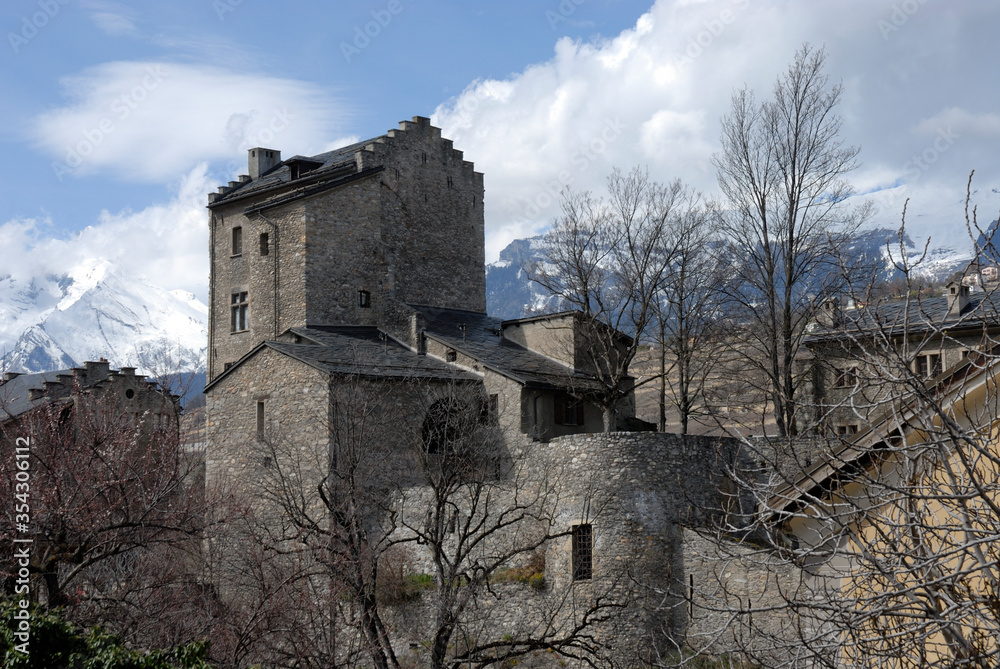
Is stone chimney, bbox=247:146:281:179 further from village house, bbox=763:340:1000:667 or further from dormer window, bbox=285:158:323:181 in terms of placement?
village house, bbox=763:340:1000:667

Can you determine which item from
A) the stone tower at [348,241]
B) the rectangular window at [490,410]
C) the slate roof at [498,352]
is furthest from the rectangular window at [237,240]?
the rectangular window at [490,410]

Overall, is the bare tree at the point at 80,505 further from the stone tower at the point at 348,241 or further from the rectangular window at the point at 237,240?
the rectangular window at the point at 237,240

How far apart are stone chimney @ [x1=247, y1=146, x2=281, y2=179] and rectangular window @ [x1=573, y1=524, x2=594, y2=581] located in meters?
27.2

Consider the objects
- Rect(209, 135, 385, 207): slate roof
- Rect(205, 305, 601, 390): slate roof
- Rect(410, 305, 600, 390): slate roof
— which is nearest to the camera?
Rect(205, 305, 601, 390): slate roof

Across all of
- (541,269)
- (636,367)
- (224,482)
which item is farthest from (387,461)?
(636,367)

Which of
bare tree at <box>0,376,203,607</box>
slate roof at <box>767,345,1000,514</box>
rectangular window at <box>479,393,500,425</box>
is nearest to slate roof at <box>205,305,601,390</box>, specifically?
rectangular window at <box>479,393,500,425</box>

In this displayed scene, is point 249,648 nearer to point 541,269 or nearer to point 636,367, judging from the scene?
point 541,269

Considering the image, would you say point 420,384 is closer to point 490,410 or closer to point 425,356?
point 490,410

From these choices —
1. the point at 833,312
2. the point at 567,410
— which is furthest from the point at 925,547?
the point at 567,410

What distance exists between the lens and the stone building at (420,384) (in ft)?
75.3

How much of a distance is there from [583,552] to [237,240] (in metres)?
23.5

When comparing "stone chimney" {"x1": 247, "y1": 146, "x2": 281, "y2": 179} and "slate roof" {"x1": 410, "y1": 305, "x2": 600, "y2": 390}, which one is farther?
"stone chimney" {"x1": 247, "y1": 146, "x2": 281, "y2": 179}

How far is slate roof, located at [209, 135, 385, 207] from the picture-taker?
36.2 meters

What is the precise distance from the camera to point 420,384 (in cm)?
2803
